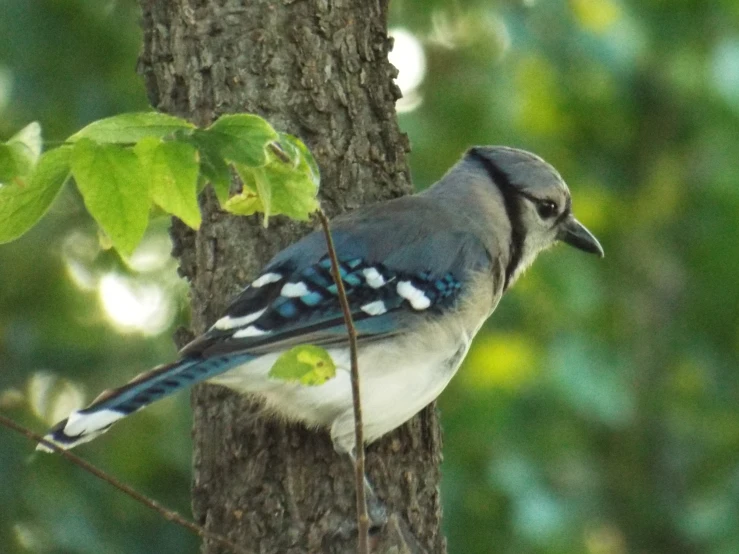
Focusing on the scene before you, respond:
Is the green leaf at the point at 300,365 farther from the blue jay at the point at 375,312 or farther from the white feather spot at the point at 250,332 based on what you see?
the white feather spot at the point at 250,332

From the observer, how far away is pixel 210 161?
191 centimetres

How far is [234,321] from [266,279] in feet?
0.42

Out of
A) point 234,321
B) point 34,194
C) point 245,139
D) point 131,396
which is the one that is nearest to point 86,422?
point 131,396

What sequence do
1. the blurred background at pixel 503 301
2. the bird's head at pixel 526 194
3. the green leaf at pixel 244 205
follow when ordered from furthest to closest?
the blurred background at pixel 503 301, the bird's head at pixel 526 194, the green leaf at pixel 244 205

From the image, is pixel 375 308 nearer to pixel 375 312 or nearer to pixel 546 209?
pixel 375 312

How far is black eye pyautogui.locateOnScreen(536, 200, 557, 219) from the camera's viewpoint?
12.1ft

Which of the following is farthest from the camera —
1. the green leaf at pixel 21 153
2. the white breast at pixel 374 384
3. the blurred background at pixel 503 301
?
the blurred background at pixel 503 301

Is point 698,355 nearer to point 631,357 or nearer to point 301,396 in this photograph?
point 631,357

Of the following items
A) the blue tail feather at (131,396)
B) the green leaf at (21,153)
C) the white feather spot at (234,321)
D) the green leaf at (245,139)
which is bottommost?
the white feather spot at (234,321)

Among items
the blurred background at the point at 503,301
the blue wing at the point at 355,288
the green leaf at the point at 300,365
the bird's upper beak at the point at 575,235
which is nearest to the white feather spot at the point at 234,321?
the blue wing at the point at 355,288

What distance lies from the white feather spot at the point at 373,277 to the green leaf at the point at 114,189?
1215 mm

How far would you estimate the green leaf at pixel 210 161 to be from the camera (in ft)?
6.24

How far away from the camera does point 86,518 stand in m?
4.32

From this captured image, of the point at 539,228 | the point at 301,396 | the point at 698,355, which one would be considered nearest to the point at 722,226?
the point at 698,355
